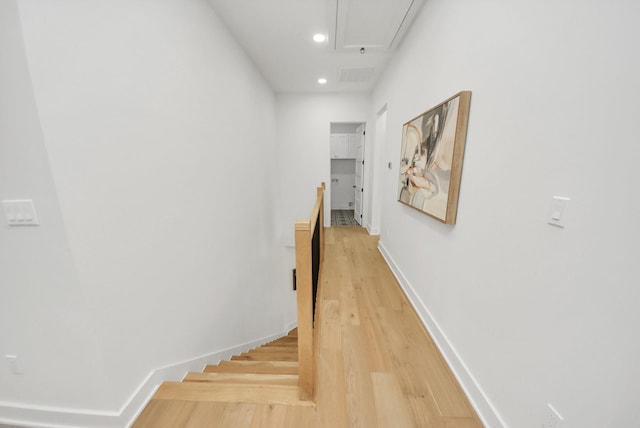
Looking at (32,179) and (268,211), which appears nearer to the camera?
(32,179)

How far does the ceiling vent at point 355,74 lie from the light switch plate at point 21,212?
343 cm

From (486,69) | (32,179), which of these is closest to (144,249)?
(32,179)

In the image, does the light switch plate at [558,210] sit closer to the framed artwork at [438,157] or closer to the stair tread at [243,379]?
the framed artwork at [438,157]

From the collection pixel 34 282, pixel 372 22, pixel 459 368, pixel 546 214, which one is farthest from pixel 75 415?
pixel 372 22

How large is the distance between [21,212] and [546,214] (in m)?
2.15

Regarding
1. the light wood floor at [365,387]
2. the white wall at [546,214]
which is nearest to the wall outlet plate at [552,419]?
the white wall at [546,214]

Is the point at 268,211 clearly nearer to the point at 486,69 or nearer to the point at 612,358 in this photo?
the point at 486,69

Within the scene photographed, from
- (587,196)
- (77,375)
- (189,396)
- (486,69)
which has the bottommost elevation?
(189,396)

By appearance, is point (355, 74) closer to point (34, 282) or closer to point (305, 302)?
point (305, 302)

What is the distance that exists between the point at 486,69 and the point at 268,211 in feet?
11.1

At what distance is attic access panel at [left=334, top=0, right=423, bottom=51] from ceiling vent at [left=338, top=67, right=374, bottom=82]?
0.61 meters

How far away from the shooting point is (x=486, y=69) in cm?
124

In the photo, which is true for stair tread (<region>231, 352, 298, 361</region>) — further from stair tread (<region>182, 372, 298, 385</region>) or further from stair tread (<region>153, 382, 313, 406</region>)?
stair tread (<region>153, 382, 313, 406</region>)

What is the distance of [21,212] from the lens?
3.24 ft
